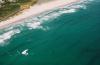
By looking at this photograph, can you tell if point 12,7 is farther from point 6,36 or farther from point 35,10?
point 6,36

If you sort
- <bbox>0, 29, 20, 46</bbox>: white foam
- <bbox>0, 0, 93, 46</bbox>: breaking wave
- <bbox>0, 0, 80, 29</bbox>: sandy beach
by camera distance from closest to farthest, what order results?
<bbox>0, 29, 20, 46</bbox>: white foam < <bbox>0, 0, 93, 46</bbox>: breaking wave < <bbox>0, 0, 80, 29</bbox>: sandy beach

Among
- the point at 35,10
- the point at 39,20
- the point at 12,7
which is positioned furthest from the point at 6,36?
the point at 35,10

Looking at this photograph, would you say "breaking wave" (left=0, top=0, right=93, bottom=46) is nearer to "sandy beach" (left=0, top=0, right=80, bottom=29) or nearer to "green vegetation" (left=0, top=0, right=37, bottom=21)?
"sandy beach" (left=0, top=0, right=80, bottom=29)

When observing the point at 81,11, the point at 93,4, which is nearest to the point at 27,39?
the point at 81,11

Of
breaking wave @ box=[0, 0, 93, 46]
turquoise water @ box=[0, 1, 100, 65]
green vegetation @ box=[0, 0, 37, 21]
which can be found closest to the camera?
turquoise water @ box=[0, 1, 100, 65]

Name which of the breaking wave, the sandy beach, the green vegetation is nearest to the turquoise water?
the breaking wave

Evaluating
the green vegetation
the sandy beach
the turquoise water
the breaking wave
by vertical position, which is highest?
the green vegetation

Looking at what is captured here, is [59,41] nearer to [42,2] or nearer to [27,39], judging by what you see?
[27,39]
